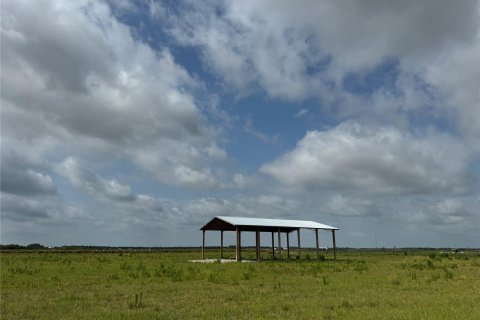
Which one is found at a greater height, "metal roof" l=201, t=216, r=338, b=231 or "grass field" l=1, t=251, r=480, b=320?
"metal roof" l=201, t=216, r=338, b=231

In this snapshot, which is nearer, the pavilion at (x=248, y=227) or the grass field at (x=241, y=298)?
the grass field at (x=241, y=298)

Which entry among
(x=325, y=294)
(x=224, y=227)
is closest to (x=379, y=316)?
(x=325, y=294)

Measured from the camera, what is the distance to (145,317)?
38.0 feet

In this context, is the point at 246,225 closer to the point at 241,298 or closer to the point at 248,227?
the point at 248,227

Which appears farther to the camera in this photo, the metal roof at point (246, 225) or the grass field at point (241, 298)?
the metal roof at point (246, 225)

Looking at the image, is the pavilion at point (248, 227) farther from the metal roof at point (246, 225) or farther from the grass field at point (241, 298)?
the grass field at point (241, 298)

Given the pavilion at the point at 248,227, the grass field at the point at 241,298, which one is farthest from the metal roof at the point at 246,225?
the grass field at the point at 241,298

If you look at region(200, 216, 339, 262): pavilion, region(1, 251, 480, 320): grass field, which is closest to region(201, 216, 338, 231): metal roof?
region(200, 216, 339, 262): pavilion

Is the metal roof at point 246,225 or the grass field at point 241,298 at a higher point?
the metal roof at point 246,225

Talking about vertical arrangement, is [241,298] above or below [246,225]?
below

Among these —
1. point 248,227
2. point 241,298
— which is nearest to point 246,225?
point 248,227

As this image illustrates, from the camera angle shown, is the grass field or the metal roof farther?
the metal roof

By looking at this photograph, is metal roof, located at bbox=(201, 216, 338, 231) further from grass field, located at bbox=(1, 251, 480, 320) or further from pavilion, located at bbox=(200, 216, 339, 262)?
grass field, located at bbox=(1, 251, 480, 320)

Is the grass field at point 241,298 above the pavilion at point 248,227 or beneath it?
beneath
